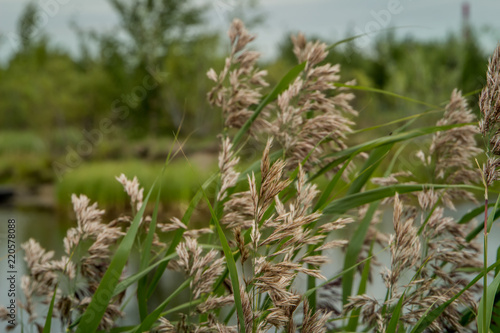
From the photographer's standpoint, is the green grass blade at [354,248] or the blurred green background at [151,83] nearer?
the green grass blade at [354,248]

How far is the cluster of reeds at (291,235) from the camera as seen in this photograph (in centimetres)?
106

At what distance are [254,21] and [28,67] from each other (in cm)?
837

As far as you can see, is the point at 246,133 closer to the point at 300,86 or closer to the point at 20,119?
the point at 300,86

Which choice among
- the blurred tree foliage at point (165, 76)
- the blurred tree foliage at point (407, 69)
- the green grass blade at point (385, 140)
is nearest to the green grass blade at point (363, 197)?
the green grass blade at point (385, 140)

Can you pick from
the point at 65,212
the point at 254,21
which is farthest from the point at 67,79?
the point at 65,212

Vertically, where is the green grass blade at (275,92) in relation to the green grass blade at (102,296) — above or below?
above

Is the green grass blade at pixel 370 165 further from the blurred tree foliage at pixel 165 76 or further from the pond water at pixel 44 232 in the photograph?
the blurred tree foliage at pixel 165 76

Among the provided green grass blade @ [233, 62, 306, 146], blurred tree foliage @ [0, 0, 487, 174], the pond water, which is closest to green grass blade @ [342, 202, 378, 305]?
green grass blade @ [233, 62, 306, 146]

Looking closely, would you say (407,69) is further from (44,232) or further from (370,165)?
(370,165)

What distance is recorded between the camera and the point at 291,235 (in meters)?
1.06

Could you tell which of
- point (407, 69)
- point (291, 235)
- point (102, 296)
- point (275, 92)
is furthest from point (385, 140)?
point (407, 69)

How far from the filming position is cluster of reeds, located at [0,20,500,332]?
1.06 metres

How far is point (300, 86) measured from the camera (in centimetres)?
144

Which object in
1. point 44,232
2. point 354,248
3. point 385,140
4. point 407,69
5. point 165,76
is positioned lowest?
point 354,248
